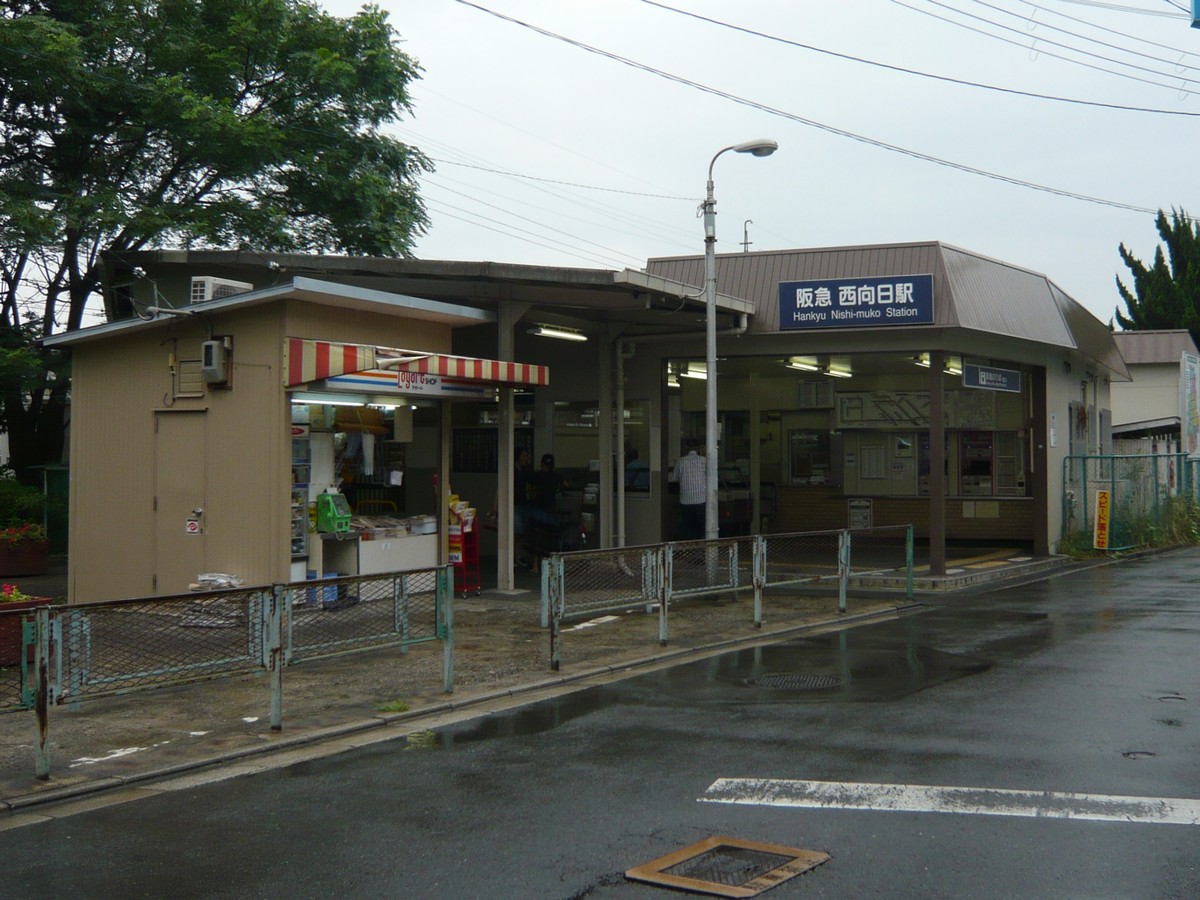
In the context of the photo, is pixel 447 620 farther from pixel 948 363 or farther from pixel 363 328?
pixel 948 363

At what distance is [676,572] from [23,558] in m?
12.5

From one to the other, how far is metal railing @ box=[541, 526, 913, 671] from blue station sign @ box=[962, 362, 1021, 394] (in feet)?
12.3

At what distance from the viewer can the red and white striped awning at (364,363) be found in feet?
42.4

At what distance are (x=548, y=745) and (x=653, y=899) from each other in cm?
311

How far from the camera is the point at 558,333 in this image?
1862 centimetres

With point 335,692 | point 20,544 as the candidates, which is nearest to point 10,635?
point 335,692

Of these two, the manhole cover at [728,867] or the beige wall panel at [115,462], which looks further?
the beige wall panel at [115,462]

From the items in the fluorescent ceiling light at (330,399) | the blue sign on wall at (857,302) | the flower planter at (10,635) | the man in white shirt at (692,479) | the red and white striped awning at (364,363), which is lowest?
the flower planter at (10,635)

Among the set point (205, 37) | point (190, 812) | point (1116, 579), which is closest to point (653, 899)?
point (190, 812)

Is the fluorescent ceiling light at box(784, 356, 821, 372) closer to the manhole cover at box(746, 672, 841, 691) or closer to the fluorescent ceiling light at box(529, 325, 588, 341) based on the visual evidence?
the fluorescent ceiling light at box(529, 325, 588, 341)

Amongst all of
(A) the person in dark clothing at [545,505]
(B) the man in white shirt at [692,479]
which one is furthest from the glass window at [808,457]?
(A) the person in dark clothing at [545,505]

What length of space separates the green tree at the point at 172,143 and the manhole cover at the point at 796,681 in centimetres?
1423

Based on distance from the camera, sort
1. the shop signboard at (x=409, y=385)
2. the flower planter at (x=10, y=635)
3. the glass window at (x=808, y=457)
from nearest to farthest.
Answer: the flower planter at (x=10, y=635), the shop signboard at (x=409, y=385), the glass window at (x=808, y=457)

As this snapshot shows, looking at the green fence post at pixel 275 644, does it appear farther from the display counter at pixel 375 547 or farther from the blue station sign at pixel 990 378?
the blue station sign at pixel 990 378
